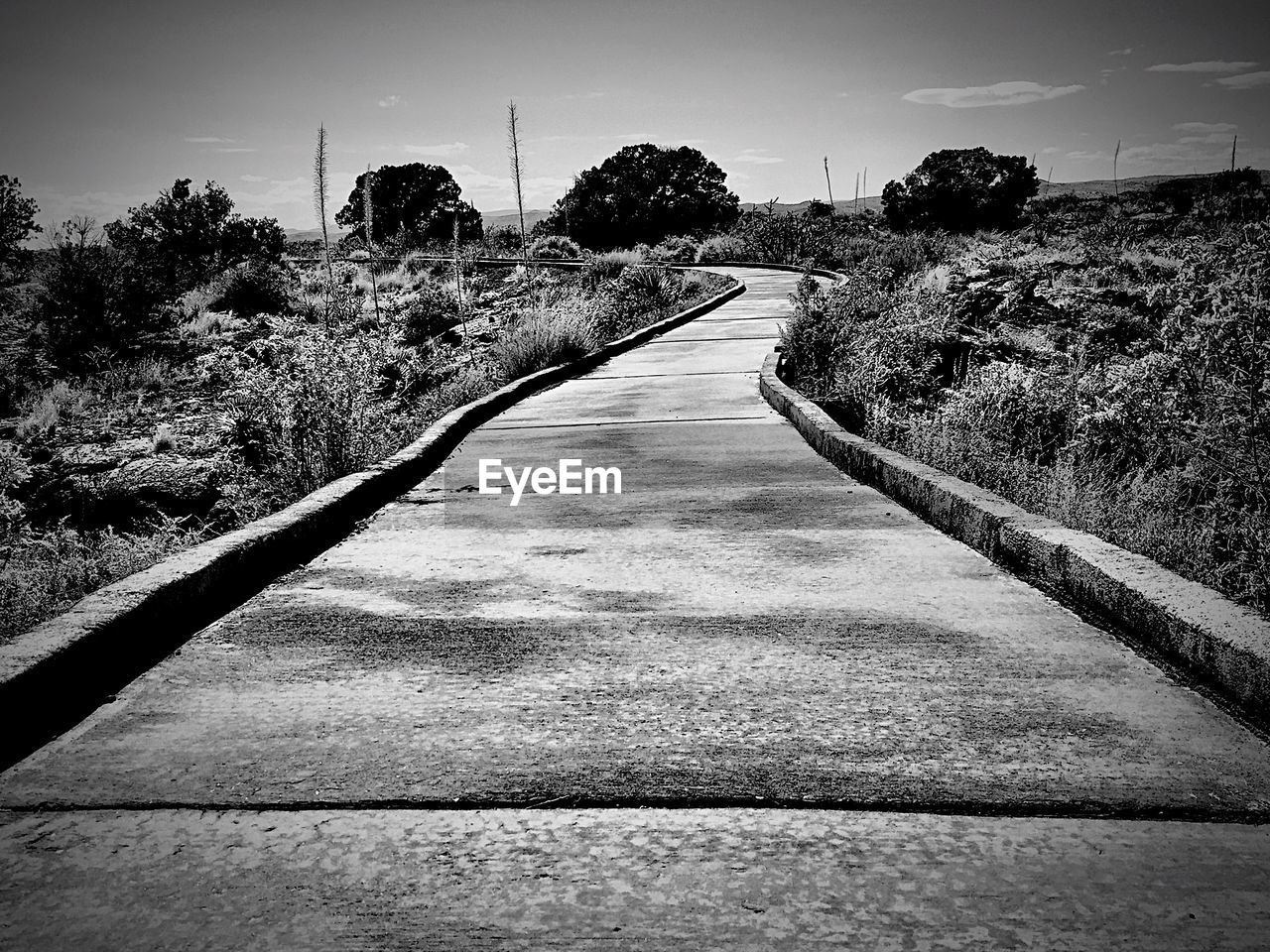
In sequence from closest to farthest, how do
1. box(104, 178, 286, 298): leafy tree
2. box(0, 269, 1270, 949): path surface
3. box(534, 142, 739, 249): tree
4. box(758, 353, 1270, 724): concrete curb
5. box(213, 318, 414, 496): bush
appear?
1. box(0, 269, 1270, 949): path surface
2. box(758, 353, 1270, 724): concrete curb
3. box(213, 318, 414, 496): bush
4. box(104, 178, 286, 298): leafy tree
5. box(534, 142, 739, 249): tree

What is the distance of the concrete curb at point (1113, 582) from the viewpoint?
273 cm

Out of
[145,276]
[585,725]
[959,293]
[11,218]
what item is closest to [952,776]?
[585,725]

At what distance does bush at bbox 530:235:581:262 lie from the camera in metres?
47.9

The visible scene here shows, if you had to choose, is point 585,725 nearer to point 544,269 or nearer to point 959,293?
point 959,293

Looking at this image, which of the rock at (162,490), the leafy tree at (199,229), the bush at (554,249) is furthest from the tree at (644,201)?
the rock at (162,490)

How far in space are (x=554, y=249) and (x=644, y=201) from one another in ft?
36.8

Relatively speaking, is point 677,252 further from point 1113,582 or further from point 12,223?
point 1113,582

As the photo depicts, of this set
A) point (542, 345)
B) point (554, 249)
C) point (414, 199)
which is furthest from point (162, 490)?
point (414, 199)

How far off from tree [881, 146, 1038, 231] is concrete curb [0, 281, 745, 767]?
164ft

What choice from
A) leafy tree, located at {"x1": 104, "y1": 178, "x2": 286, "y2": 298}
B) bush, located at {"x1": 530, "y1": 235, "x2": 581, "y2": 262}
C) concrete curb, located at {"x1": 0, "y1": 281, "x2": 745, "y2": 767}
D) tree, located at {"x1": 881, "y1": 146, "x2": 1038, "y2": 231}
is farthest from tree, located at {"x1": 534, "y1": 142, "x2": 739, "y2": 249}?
concrete curb, located at {"x1": 0, "y1": 281, "x2": 745, "y2": 767}

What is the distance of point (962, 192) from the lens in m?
51.9

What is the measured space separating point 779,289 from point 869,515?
20.2 m

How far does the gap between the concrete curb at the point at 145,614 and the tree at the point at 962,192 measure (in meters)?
50.0

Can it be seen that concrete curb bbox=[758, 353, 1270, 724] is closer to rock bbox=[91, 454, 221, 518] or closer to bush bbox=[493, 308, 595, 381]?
rock bbox=[91, 454, 221, 518]
